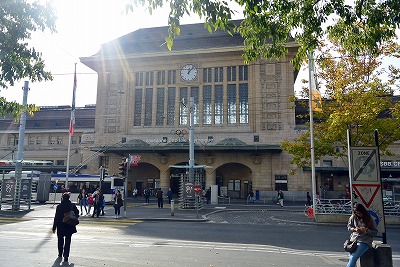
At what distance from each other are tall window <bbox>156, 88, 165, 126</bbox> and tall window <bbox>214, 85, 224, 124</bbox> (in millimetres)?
7212

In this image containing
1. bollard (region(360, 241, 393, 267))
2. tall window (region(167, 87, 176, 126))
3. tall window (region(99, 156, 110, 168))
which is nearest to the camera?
bollard (region(360, 241, 393, 267))

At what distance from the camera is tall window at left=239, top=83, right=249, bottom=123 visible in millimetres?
43281

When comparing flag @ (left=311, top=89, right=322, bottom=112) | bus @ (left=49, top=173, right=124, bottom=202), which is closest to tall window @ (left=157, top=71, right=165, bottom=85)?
bus @ (left=49, top=173, right=124, bottom=202)

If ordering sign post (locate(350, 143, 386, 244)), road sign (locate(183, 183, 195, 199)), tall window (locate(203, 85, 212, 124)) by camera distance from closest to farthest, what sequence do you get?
sign post (locate(350, 143, 386, 244)), road sign (locate(183, 183, 195, 199)), tall window (locate(203, 85, 212, 124))

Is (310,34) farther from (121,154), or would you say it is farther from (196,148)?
(121,154)

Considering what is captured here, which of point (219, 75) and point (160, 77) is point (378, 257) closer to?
point (219, 75)

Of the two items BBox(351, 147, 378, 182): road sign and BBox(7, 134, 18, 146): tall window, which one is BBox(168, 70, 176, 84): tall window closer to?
BBox(7, 134, 18, 146): tall window

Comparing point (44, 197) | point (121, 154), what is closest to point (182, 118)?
point (121, 154)

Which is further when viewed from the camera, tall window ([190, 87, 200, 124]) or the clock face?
the clock face

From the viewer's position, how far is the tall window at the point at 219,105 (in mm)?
43906

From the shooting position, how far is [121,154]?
45.2 m

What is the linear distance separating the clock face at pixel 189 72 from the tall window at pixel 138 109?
6491mm

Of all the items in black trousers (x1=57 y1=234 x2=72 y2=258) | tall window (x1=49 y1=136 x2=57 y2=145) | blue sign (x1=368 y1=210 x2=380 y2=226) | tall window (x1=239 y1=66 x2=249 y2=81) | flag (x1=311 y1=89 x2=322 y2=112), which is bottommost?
black trousers (x1=57 y1=234 x2=72 y2=258)

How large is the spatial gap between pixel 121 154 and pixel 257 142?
1795 cm
